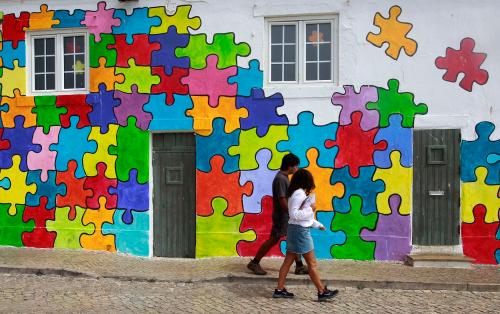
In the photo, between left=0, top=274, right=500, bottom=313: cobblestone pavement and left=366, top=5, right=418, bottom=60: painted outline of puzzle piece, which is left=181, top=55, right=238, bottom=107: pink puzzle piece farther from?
left=0, top=274, right=500, bottom=313: cobblestone pavement

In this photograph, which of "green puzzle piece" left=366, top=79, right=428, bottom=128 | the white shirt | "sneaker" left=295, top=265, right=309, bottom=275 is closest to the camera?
the white shirt

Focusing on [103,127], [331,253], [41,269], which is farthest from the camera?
[103,127]

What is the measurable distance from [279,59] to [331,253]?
11.2ft

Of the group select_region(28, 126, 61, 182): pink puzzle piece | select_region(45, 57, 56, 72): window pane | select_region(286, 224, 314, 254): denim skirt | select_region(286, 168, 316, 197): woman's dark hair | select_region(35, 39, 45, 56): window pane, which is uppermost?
select_region(35, 39, 45, 56): window pane

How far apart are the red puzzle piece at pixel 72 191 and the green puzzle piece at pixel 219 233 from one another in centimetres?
219

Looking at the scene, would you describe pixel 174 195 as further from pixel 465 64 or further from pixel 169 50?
pixel 465 64

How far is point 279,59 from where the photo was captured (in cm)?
923

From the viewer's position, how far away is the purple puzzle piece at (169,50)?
30.6ft

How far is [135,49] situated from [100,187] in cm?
255

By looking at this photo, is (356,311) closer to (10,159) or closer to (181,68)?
(181,68)

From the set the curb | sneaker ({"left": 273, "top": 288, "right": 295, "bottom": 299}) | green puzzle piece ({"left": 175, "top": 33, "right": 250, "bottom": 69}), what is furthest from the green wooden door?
sneaker ({"left": 273, "top": 288, "right": 295, "bottom": 299})

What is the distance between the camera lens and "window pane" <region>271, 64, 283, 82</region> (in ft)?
30.3

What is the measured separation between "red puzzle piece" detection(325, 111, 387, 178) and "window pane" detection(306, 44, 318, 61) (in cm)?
120

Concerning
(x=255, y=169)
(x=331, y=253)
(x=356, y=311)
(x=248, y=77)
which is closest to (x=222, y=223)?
(x=255, y=169)
